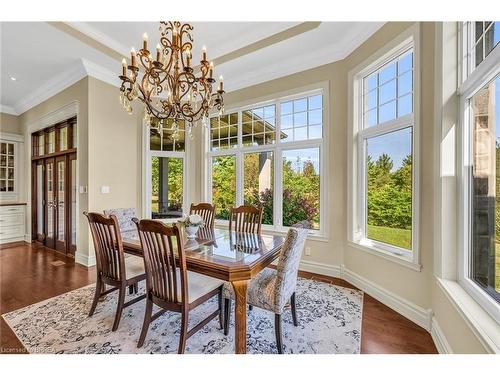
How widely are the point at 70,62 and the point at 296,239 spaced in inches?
172

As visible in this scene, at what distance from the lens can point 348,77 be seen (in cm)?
308

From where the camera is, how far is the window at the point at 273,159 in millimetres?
3480

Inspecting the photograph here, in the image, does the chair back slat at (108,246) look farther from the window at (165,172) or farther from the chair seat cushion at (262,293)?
the window at (165,172)

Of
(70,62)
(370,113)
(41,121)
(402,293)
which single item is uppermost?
(70,62)

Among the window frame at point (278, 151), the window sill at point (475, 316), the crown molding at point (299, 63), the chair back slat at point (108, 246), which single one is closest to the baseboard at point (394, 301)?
the window sill at point (475, 316)

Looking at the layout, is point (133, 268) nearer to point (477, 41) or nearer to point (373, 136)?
point (373, 136)

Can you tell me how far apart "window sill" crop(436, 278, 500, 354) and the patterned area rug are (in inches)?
31.3

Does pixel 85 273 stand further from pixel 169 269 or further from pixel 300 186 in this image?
pixel 300 186

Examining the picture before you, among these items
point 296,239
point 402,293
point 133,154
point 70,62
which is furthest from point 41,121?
point 402,293

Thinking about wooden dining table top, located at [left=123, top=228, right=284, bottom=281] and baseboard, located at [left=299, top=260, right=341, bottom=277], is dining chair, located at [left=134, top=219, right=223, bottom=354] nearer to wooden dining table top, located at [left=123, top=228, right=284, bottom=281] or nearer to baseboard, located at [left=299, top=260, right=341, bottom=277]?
wooden dining table top, located at [left=123, top=228, right=284, bottom=281]

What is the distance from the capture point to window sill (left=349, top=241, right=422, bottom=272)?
7.38ft

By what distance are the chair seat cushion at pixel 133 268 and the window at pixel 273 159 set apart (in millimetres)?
2039

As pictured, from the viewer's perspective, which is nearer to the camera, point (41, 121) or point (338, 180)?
point (338, 180)

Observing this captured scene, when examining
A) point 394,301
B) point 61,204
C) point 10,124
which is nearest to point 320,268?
point 394,301
